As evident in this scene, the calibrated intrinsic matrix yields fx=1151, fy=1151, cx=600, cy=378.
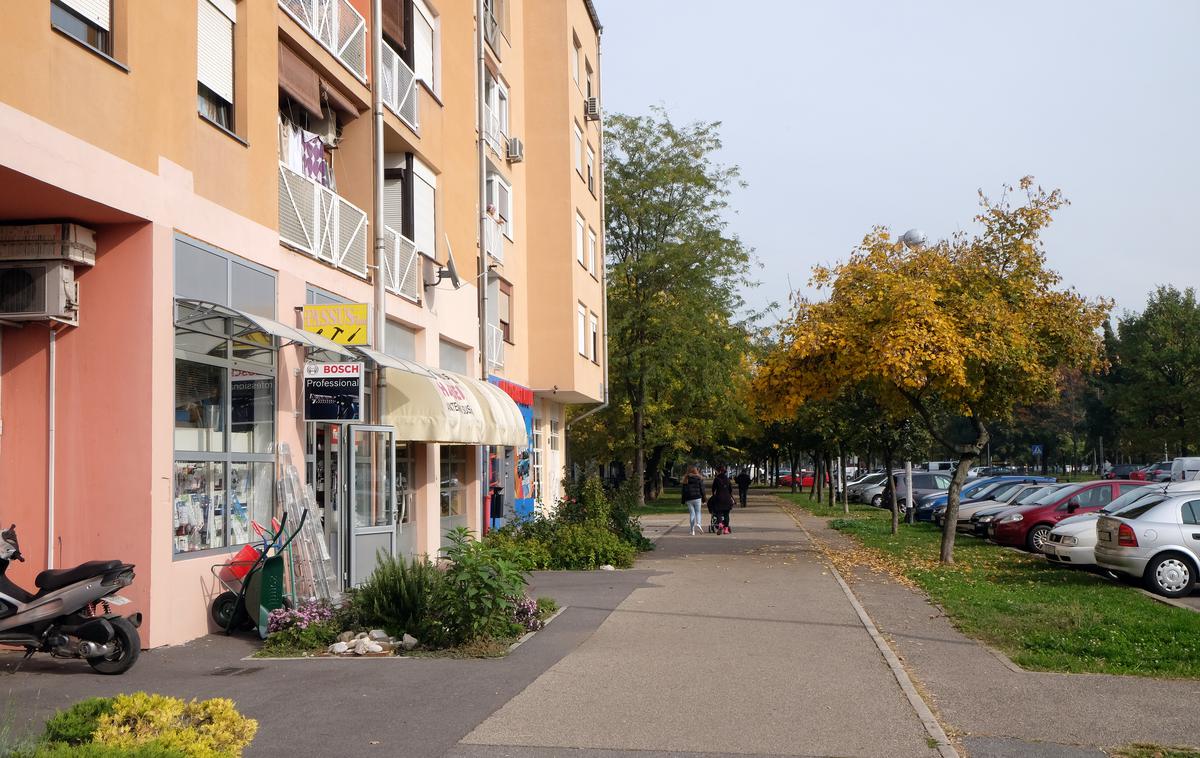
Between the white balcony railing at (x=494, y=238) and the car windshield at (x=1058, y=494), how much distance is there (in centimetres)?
1309

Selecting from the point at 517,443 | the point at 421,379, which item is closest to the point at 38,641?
the point at 421,379

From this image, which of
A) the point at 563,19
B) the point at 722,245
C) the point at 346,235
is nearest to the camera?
the point at 346,235

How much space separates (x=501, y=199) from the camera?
2658 cm

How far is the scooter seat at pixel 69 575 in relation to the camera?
9.34 m

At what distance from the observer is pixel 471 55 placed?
22.1 metres

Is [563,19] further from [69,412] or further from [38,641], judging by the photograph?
[38,641]

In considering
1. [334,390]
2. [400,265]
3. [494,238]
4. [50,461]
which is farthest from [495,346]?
[50,461]

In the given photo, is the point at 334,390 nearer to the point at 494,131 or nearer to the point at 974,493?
the point at 494,131

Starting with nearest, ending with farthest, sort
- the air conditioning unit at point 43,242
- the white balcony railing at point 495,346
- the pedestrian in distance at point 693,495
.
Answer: the air conditioning unit at point 43,242 → the white balcony railing at point 495,346 → the pedestrian in distance at point 693,495

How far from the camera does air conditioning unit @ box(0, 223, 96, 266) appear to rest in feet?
34.3

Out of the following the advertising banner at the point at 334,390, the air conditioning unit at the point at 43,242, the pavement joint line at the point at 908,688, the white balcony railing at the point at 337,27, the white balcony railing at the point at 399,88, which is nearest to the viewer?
the pavement joint line at the point at 908,688

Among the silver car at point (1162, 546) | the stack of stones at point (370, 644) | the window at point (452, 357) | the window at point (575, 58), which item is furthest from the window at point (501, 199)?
the stack of stones at point (370, 644)

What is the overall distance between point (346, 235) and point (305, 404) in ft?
10.4

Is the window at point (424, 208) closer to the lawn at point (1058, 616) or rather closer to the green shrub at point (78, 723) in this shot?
the lawn at point (1058, 616)
